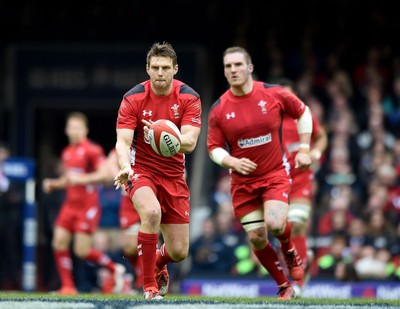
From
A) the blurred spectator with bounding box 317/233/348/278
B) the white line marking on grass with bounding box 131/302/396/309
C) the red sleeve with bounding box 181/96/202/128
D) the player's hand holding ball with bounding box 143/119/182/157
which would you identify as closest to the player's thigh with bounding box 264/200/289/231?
the red sleeve with bounding box 181/96/202/128

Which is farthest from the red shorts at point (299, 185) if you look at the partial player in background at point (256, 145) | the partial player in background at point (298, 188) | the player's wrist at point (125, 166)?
the player's wrist at point (125, 166)

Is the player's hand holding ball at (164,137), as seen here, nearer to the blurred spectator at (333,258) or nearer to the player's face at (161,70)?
the player's face at (161,70)

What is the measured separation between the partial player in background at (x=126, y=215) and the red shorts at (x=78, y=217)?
0.43 metres

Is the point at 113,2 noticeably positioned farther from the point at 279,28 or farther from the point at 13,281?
the point at 13,281

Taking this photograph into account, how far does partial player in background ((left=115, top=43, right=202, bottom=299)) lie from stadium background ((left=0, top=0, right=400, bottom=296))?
950 centimetres

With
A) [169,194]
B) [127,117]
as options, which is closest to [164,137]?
[127,117]

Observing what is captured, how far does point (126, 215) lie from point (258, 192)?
3.29 meters

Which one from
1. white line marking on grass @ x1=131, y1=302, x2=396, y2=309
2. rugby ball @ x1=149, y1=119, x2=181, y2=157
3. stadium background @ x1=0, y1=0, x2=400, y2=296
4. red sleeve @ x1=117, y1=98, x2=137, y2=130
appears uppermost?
stadium background @ x1=0, y1=0, x2=400, y2=296

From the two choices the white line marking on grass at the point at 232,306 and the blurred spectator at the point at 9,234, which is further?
the blurred spectator at the point at 9,234

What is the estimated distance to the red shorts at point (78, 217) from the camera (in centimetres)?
1536

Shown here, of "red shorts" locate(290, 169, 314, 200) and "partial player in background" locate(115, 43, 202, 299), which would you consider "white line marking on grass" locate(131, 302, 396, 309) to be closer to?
"partial player in background" locate(115, 43, 202, 299)

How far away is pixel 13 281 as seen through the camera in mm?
18125

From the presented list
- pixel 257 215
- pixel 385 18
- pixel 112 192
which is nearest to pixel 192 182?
pixel 112 192

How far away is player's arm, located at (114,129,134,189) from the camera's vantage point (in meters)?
9.80
